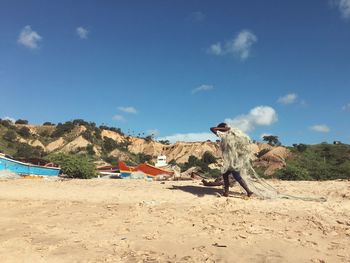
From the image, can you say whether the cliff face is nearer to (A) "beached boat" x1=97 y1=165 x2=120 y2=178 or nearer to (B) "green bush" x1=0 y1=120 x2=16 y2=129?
(B) "green bush" x1=0 y1=120 x2=16 y2=129

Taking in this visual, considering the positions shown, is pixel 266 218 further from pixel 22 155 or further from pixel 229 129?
pixel 22 155

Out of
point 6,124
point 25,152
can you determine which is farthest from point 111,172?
point 6,124

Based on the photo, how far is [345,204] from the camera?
8227 mm

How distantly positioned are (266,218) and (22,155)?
155 ft

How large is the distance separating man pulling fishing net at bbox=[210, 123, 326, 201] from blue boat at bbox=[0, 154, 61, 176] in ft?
45.7

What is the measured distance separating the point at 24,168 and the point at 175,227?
55.6ft

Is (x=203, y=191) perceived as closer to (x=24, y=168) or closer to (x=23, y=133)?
(x=24, y=168)

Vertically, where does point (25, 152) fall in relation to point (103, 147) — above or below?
below

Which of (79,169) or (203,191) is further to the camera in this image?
(79,169)

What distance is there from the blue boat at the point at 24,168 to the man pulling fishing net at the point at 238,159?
45.7 ft

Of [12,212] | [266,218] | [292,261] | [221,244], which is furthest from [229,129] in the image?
[12,212]

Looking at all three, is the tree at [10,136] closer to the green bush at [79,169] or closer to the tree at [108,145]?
the tree at [108,145]

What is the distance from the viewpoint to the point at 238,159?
906 centimetres

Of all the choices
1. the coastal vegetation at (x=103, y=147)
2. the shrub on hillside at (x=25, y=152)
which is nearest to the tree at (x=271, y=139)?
the coastal vegetation at (x=103, y=147)
